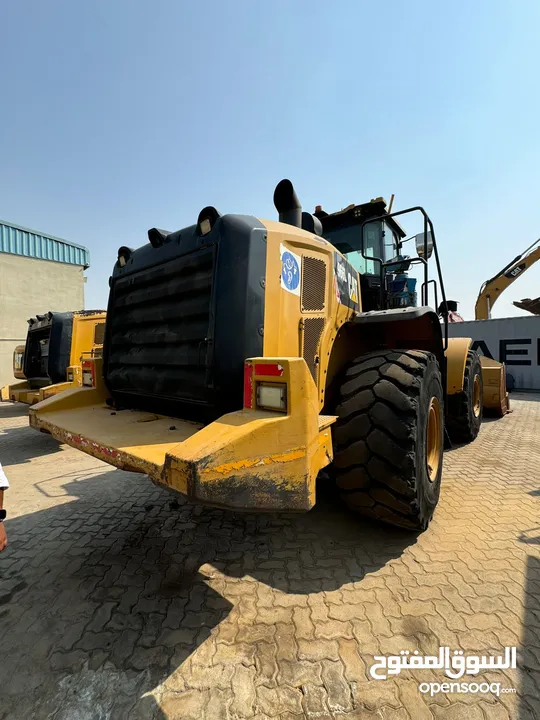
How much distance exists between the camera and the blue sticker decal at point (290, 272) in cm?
257

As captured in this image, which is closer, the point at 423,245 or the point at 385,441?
the point at 385,441

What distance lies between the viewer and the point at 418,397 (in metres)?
2.67

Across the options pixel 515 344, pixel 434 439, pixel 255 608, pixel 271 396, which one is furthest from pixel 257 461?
pixel 515 344

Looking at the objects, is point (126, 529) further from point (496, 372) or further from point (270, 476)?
point (496, 372)

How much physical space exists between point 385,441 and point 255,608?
4.14 feet

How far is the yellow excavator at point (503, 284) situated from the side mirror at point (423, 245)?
53.0 feet

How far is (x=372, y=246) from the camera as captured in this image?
4.98 metres

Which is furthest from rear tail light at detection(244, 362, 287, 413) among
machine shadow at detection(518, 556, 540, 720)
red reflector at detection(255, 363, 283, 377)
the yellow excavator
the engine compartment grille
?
the yellow excavator

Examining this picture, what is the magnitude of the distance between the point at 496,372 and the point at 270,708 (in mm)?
8249

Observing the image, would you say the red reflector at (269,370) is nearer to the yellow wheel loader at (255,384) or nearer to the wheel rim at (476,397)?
the yellow wheel loader at (255,384)

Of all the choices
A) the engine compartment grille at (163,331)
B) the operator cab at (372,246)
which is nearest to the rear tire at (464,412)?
the operator cab at (372,246)

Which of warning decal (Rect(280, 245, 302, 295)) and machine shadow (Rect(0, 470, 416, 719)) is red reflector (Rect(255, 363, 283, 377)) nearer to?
warning decal (Rect(280, 245, 302, 295))

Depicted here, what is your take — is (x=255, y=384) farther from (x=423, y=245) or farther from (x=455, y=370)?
(x=455, y=370)

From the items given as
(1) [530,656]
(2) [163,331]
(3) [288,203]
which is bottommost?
(1) [530,656]
